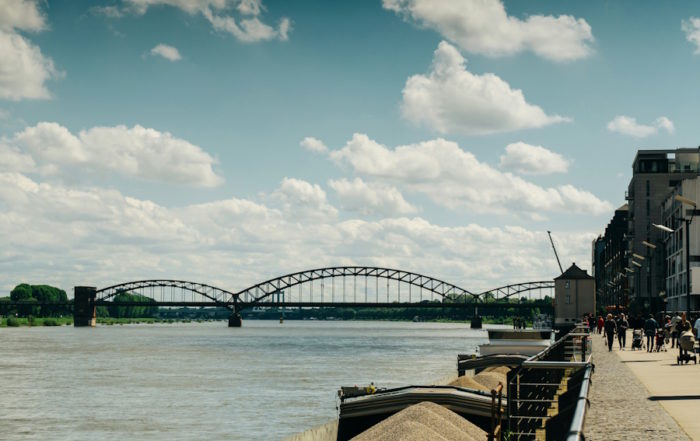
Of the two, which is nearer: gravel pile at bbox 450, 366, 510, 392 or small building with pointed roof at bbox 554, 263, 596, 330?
gravel pile at bbox 450, 366, 510, 392

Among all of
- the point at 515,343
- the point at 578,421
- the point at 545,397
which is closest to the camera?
the point at 578,421

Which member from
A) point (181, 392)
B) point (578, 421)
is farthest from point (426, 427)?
point (181, 392)

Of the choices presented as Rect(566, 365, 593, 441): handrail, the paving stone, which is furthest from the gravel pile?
Rect(566, 365, 593, 441): handrail

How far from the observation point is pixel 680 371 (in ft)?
113

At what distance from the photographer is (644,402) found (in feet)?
75.7

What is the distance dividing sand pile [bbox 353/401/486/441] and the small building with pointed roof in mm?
108600

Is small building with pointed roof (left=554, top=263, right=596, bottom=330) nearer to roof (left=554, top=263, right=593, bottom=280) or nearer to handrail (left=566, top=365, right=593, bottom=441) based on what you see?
roof (left=554, top=263, right=593, bottom=280)

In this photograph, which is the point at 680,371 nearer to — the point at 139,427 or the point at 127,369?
the point at 139,427

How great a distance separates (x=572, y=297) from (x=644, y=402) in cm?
10849

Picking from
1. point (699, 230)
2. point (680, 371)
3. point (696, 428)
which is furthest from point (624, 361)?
point (699, 230)

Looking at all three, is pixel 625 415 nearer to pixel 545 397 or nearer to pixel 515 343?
pixel 545 397

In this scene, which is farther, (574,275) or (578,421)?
(574,275)

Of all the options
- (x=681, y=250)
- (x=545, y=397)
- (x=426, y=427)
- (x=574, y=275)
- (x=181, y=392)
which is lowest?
(x=181, y=392)

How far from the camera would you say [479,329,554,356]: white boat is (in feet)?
207
